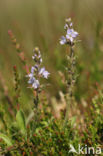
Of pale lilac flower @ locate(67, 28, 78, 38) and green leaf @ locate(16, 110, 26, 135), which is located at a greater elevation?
pale lilac flower @ locate(67, 28, 78, 38)

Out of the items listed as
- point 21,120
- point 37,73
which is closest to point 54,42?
point 21,120

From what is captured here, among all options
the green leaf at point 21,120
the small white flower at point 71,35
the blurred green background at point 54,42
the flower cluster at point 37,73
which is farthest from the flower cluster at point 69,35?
the green leaf at point 21,120

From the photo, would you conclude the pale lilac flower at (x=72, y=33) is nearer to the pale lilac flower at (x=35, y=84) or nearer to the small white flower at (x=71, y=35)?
the small white flower at (x=71, y=35)

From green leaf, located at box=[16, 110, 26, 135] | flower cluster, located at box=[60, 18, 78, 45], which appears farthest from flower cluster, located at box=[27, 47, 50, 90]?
green leaf, located at box=[16, 110, 26, 135]

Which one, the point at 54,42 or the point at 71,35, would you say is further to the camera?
the point at 54,42

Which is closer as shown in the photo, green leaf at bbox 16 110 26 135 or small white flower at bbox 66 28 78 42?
small white flower at bbox 66 28 78 42

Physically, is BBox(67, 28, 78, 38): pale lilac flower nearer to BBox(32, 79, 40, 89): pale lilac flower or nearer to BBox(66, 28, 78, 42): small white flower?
BBox(66, 28, 78, 42): small white flower

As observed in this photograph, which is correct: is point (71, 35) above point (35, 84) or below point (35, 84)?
above

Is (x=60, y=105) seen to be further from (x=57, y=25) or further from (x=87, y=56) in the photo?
(x=57, y=25)

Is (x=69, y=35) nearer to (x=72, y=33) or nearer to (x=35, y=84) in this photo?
(x=72, y=33)
